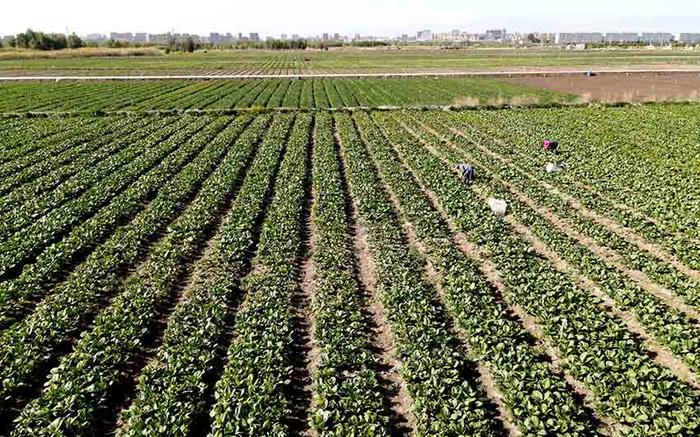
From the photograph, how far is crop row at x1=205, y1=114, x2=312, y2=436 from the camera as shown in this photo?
812 centimetres

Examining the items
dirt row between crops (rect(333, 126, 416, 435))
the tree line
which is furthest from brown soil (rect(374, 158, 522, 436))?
the tree line

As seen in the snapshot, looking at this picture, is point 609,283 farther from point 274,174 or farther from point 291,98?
point 291,98

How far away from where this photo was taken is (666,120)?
34.9 meters

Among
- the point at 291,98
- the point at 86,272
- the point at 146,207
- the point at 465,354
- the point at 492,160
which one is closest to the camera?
the point at 465,354

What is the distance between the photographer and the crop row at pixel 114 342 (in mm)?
8164

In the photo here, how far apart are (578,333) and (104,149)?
25538mm

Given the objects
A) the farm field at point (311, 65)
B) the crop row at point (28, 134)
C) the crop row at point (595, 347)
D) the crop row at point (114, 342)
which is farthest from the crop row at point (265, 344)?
the farm field at point (311, 65)

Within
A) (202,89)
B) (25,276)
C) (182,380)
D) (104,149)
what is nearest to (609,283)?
(182,380)

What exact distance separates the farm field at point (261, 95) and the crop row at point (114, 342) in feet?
98.0

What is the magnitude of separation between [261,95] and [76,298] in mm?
43665

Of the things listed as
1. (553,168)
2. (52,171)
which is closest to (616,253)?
(553,168)

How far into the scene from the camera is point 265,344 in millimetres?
10047

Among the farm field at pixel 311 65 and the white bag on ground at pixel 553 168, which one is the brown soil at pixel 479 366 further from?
the farm field at pixel 311 65

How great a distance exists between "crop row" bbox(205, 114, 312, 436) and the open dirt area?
41375 millimetres
